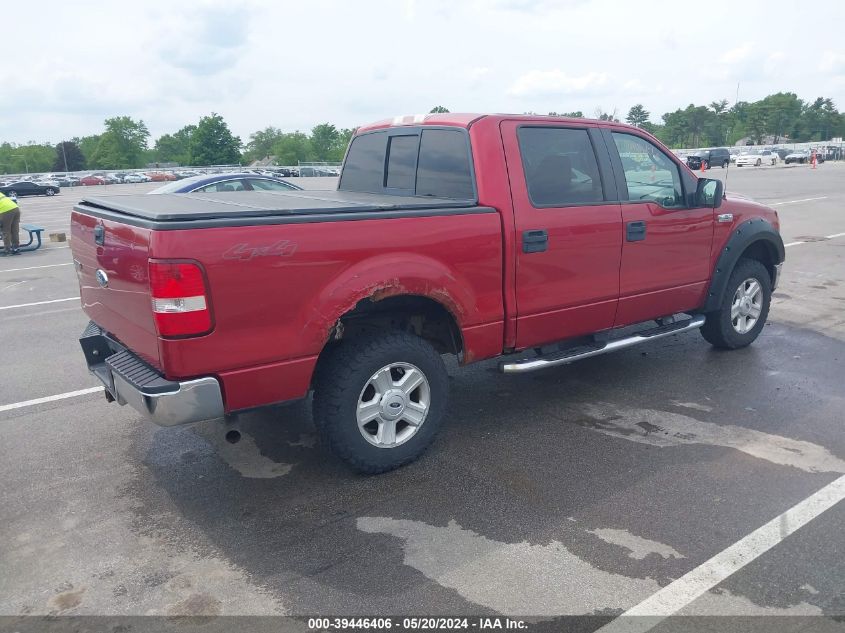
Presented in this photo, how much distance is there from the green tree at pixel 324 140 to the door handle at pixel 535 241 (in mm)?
120125

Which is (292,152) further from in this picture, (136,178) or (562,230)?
(562,230)

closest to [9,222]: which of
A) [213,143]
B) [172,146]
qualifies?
[213,143]

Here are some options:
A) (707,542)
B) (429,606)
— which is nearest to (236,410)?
(429,606)

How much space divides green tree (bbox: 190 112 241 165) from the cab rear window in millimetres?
104784

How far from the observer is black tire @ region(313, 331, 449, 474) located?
3.79 meters

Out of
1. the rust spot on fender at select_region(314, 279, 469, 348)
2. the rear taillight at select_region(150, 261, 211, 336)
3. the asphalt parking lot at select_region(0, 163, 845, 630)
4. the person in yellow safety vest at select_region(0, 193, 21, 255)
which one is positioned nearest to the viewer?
the asphalt parking lot at select_region(0, 163, 845, 630)

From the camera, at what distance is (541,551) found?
3262 mm

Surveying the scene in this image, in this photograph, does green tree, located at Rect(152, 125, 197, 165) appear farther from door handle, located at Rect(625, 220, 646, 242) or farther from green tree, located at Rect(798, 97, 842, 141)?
door handle, located at Rect(625, 220, 646, 242)

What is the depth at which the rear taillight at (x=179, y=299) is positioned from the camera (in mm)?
3199

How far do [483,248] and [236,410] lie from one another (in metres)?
1.68

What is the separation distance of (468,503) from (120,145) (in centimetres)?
13731

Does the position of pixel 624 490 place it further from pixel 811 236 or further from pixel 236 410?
pixel 811 236

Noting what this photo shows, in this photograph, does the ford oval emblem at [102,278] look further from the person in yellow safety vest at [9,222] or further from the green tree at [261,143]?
the green tree at [261,143]

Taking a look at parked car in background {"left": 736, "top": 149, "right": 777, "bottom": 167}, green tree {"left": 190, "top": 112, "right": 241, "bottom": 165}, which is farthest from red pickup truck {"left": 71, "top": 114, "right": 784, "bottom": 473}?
green tree {"left": 190, "top": 112, "right": 241, "bottom": 165}
